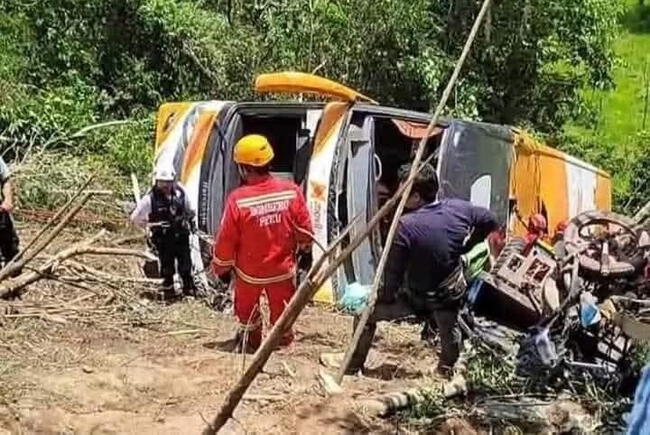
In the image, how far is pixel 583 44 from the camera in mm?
16266

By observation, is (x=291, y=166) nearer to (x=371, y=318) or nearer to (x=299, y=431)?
(x=371, y=318)

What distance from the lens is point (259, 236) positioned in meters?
6.31

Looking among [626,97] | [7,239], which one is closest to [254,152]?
[7,239]

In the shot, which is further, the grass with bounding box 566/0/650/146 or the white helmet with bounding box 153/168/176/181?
the grass with bounding box 566/0/650/146

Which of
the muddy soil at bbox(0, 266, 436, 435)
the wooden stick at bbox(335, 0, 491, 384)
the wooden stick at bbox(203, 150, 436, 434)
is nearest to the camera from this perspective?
the wooden stick at bbox(203, 150, 436, 434)

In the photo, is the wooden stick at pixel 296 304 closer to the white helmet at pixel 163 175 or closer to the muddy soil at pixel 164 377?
the muddy soil at pixel 164 377

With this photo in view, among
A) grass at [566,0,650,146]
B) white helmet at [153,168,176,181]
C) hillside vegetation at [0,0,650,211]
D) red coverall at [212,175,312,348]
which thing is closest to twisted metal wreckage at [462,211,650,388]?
red coverall at [212,175,312,348]

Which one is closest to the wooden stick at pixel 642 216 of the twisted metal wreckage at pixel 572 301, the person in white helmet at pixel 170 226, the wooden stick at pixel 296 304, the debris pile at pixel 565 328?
the twisted metal wreckage at pixel 572 301

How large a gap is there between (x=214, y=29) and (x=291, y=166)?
5.45 meters

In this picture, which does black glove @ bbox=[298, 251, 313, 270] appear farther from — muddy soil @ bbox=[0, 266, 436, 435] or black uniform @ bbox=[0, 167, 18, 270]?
black uniform @ bbox=[0, 167, 18, 270]

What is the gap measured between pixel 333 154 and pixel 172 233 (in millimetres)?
1233

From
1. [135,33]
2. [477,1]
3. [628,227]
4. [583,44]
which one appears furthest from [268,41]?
[628,227]

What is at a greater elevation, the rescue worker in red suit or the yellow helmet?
the yellow helmet

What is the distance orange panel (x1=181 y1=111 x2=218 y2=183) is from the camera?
26.8 feet
